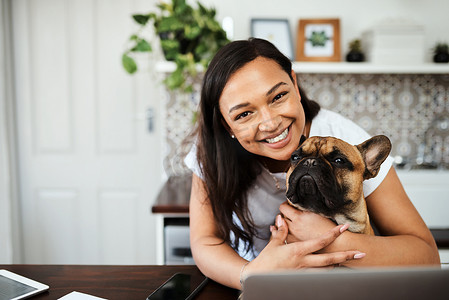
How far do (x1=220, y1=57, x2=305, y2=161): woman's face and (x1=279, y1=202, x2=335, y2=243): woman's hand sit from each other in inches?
5.1

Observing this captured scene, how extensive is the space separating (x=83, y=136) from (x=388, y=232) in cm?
231

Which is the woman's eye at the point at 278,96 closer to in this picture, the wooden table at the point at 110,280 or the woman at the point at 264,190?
the woman at the point at 264,190

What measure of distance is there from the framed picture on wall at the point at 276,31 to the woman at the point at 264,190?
1467mm

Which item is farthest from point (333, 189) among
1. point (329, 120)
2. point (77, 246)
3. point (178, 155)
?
point (77, 246)

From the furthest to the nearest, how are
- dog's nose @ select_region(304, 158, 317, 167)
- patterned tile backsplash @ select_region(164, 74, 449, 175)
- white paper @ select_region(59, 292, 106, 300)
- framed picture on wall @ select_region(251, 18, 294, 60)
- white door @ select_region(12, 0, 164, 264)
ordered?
white door @ select_region(12, 0, 164, 264) < patterned tile backsplash @ select_region(164, 74, 449, 175) < framed picture on wall @ select_region(251, 18, 294, 60) < white paper @ select_region(59, 292, 106, 300) < dog's nose @ select_region(304, 158, 317, 167)

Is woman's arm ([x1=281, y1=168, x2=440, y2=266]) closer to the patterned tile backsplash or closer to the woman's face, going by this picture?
the woman's face

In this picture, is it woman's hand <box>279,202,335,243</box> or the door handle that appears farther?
the door handle

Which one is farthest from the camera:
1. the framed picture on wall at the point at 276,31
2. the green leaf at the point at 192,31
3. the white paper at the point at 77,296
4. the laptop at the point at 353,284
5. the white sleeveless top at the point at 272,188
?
the framed picture on wall at the point at 276,31

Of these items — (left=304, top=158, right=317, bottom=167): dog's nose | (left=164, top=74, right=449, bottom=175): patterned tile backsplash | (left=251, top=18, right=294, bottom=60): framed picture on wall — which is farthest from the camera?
(left=164, top=74, right=449, bottom=175): patterned tile backsplash

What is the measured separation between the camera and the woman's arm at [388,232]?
0.76m

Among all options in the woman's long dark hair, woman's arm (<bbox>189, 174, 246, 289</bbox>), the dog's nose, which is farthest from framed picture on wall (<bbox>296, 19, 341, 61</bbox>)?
the dog's nose

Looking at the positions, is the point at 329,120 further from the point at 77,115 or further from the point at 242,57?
the point at 77,115

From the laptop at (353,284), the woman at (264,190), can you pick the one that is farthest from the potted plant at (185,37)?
the laptop at (353,284)

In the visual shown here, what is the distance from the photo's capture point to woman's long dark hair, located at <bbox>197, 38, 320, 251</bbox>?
0.96 m
